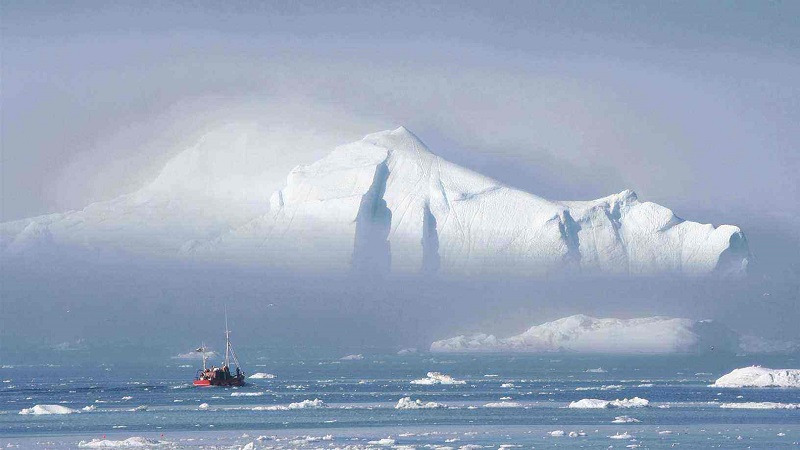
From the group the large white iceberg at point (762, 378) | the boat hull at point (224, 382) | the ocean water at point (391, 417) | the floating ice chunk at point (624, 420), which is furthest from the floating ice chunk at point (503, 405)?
the boat hull at point (224, 382)

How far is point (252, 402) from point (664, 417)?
36.3m

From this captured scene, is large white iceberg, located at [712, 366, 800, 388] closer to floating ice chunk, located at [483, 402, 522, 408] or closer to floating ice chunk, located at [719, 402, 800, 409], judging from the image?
floating ice chunk, located at [719, 402, 800, 409]

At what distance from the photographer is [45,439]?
87.6m

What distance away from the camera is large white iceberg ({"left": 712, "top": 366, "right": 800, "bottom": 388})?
136 meters

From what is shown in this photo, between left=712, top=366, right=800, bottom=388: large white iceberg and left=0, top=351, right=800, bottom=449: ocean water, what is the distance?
2907 mm

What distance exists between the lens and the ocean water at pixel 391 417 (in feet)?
275

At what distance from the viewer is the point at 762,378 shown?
452ft

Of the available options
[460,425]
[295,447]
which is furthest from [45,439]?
[460,425]

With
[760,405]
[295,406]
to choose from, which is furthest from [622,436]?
[295,406]

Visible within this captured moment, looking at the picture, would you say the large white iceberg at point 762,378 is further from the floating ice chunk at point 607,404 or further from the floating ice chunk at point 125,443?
the floating ice chunk at point 125,443

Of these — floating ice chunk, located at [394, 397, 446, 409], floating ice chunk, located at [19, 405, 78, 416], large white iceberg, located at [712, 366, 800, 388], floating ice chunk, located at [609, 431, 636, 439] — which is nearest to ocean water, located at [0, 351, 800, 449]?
floating ice chunk, located at [609, 431, 636, 439]

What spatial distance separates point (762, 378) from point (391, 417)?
161 ft

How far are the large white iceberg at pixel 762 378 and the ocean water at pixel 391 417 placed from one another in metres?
2.91

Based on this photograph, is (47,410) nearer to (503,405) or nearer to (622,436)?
(503,405)
